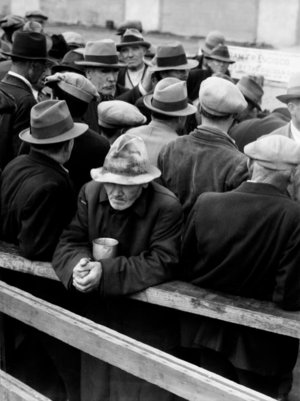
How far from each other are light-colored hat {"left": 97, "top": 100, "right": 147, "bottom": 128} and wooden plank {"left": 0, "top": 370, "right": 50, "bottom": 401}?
81.0 inches

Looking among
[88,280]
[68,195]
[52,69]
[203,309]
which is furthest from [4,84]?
[203,309]

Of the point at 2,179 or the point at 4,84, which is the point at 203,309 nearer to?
the point at 2,179

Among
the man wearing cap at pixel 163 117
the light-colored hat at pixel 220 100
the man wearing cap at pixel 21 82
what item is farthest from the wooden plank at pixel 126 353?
the man wearing cap at pixel 21 82

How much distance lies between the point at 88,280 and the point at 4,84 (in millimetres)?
2767

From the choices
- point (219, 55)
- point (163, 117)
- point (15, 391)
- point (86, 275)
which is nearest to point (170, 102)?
point (163, 117)

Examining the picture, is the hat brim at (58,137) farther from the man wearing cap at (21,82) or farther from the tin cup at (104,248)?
the man wearing cap at (21,82)

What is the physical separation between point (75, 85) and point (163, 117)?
2.40 ft

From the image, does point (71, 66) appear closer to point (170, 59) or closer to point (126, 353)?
point (170, 59)

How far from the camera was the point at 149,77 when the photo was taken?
678cm

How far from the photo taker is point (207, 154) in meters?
4.17

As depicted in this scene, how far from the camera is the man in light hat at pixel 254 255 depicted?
10.4ft

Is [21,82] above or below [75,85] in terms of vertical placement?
below

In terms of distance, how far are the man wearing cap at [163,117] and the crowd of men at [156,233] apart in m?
0.01

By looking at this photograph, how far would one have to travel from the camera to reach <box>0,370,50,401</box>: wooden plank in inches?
134
